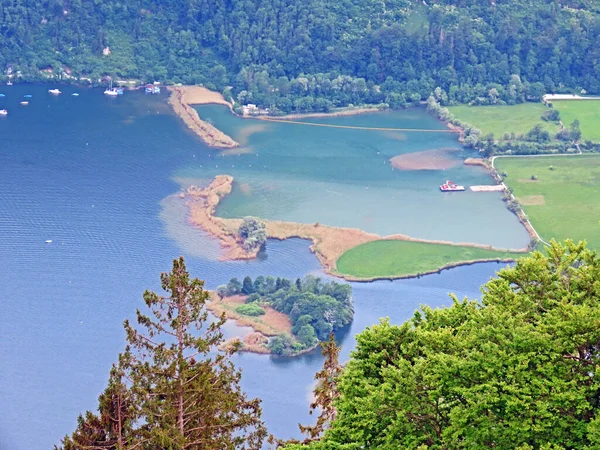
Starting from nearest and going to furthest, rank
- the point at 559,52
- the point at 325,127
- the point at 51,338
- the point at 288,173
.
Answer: the point at 51,338
the point at 288,173
the point at 325,127
the point at 559,52

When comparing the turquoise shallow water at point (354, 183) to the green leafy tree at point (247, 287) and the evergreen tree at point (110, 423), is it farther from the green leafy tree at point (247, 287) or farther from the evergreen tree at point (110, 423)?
the evergreen tree at point (110, 423)

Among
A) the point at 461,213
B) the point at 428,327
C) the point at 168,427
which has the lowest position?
the point at 461,213

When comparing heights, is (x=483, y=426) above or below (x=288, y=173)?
above

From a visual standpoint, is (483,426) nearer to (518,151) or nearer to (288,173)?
(288,173)

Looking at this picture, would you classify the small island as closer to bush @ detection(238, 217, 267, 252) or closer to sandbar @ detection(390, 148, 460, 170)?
bush @ detection(238, 217, 267, 252)

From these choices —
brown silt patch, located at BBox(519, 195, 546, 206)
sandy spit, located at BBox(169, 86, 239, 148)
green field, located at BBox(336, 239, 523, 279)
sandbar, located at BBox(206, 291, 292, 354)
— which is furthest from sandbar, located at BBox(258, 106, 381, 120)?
sandbar, located at BBox(206, 291, 292, 354)

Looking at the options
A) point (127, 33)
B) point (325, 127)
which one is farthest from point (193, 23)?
point (325, 127)
